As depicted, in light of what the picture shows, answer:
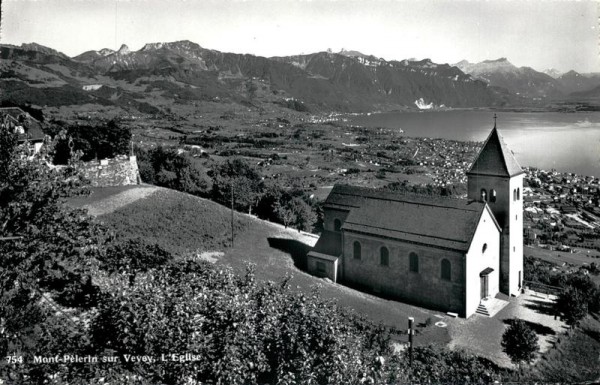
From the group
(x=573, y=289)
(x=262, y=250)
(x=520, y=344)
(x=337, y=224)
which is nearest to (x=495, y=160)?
(x=573, y=289)

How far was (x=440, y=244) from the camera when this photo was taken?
37969 mm

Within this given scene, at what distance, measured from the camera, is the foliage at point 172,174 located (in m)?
62.9

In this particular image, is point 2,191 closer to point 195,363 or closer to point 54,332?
point 54,332

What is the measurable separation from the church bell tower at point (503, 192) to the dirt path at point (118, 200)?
1214 inches

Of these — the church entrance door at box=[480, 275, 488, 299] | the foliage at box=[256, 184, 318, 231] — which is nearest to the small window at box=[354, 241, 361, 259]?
the church entrance door at box=[480, 275, 488, 299]

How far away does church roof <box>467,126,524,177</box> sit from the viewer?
4056 centimetres

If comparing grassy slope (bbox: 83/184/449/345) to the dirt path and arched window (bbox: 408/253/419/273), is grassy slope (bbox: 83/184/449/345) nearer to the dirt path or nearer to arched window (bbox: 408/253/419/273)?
the dirt path

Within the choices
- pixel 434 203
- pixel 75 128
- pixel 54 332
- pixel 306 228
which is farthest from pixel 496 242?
pixel 75 128

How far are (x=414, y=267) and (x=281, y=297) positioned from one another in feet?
72.9

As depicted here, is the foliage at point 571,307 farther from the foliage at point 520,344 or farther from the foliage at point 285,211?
the foliage at point 285,211

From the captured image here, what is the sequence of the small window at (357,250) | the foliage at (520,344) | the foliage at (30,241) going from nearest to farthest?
1. the foliage at (30,241)
2. the foliage at (520,344)
3. the small window at (357,250)

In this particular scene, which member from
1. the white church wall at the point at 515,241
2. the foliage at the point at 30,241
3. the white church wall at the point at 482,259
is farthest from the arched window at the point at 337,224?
the foliage at the point at 30,241

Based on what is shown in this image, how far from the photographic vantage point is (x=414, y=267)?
39688 mm

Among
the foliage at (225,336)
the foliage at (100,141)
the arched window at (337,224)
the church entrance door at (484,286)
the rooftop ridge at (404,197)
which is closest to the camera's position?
the foliage at (225,336)
